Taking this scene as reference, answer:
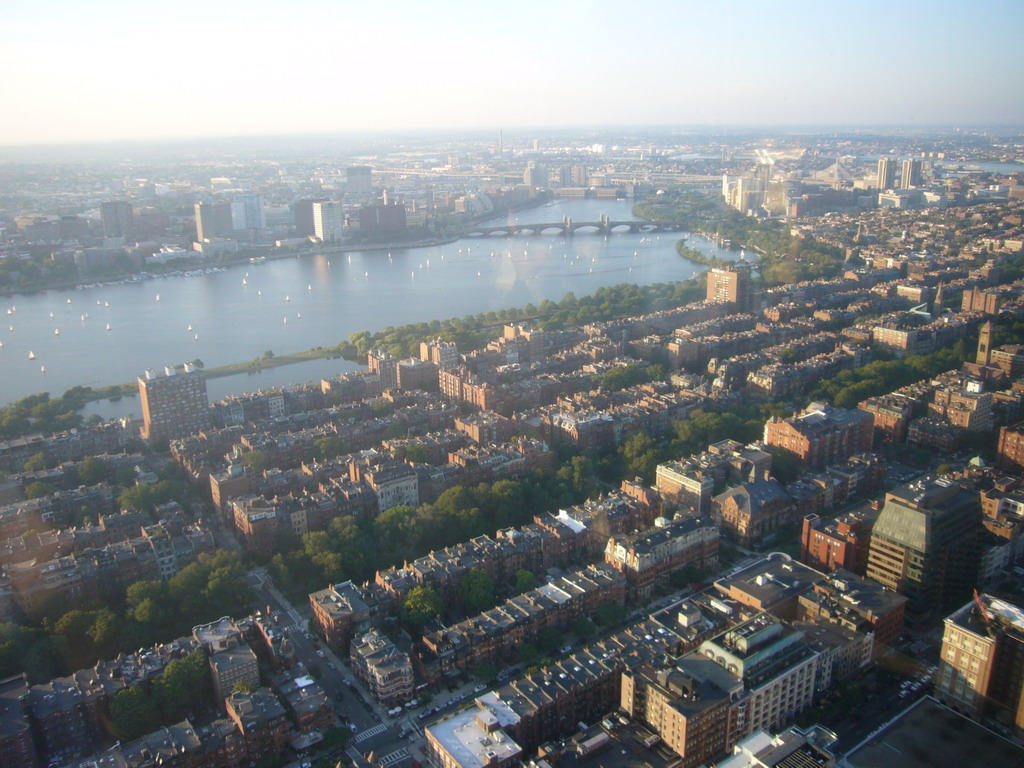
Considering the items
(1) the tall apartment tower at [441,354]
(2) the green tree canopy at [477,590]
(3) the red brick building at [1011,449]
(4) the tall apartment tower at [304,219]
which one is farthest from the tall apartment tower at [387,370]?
(4) the tall apartment tower at [304,219]

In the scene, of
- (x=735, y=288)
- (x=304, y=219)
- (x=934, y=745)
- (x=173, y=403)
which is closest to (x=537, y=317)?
(x=735, y=288)

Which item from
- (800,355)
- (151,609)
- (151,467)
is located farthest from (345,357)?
(151,609)

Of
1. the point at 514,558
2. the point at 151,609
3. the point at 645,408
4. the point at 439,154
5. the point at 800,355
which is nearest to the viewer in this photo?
the point at 151,609

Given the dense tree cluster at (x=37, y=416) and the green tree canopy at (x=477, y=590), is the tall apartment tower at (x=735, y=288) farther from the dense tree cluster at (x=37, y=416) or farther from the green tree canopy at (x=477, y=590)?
the dense tree cluster at (x=37, y=416)

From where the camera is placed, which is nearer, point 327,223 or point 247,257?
point 247,257

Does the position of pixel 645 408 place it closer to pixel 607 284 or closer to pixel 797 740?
pixel 797 740

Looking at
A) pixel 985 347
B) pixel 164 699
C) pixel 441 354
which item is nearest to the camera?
pixel 164 699

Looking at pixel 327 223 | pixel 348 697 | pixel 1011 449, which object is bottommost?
pixel 348 697

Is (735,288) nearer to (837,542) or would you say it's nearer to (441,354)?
(441,354)
